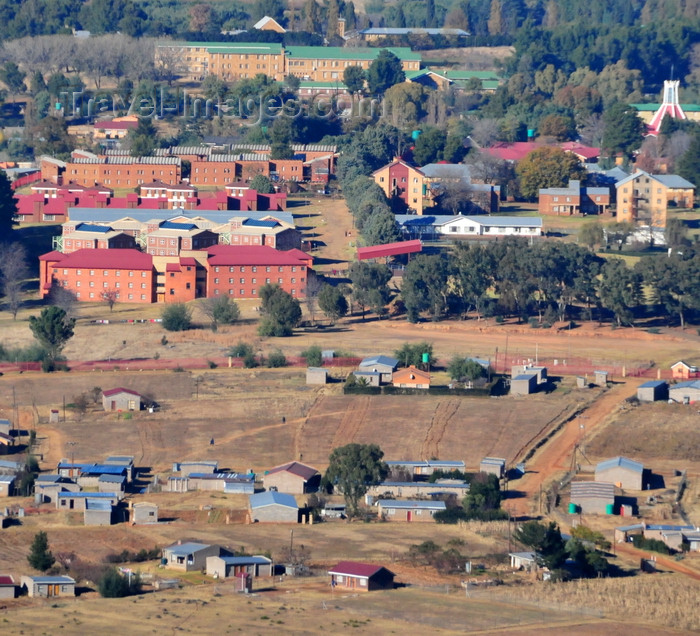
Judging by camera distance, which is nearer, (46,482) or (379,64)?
(46,482)

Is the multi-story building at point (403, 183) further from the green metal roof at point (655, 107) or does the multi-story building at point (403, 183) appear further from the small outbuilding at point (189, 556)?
the small outbuilding at point (189, 556)

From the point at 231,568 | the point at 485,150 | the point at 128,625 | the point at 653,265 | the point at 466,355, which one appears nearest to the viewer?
the point at 128,625

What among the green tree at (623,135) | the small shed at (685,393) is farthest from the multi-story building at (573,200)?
the small shed at (685,393)

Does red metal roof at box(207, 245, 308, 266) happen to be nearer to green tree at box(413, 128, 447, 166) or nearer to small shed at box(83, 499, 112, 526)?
green tree at box(413, 128, 447, 166)

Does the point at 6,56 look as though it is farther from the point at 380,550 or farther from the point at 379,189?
the point at 380,550

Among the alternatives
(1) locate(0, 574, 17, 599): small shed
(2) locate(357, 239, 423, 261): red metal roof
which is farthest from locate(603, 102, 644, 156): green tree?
(1) locate(0, 574, 17, 599): small shed

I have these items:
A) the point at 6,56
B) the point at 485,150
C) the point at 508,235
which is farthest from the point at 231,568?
the point at 6,56
